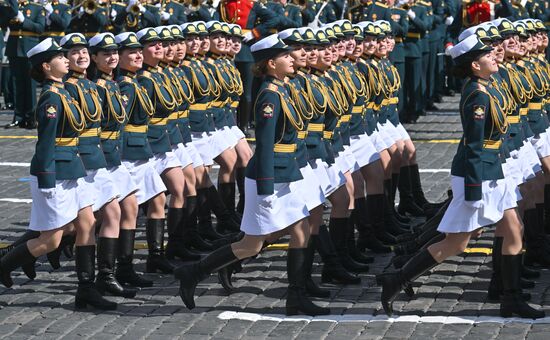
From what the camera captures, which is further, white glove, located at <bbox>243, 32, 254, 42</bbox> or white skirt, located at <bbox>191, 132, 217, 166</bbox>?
white glove, located at <bbox>243, 32, 254, 42</bbox>

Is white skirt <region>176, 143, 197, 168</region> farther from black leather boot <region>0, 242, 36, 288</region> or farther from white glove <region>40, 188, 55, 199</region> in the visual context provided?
white glove <region>40, 188, 55, 199</region>

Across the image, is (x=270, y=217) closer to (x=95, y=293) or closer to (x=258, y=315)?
(x=258, y=315)

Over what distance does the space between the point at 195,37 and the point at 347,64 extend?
1.72 meters

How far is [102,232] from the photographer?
12109 millimetres

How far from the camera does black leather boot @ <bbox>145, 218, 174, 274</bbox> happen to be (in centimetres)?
1317

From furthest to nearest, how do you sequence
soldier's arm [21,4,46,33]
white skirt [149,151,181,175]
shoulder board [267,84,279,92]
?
soldier's arm [21,4,46,33], white skirt [149,151,181,175], shoulder board [267,84,279,92]

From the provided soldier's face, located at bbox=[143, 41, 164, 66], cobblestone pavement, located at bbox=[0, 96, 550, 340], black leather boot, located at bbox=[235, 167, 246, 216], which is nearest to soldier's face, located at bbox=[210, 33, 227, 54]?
black leather boot, located at bbox=[235, 167, 246, 216]

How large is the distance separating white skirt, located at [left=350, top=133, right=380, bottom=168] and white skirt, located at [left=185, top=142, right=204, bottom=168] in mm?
1500

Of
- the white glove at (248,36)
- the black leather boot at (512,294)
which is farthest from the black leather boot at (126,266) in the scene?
the white glove at (248,36)

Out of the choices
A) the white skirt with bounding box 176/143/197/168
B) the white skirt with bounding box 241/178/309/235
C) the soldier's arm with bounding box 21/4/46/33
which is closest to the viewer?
the white skirt with bounding box 241/178/309/235

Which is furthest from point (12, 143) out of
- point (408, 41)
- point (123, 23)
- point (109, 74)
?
point (109, 74)

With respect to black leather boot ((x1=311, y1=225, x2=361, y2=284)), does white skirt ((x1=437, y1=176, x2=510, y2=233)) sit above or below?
above

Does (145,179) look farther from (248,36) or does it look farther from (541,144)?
(248,36)

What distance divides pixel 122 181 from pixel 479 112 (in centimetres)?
315
